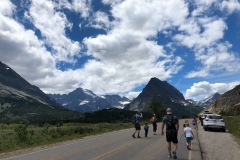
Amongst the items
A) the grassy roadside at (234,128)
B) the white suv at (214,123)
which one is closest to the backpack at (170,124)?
the grassy roadside at (234,128)

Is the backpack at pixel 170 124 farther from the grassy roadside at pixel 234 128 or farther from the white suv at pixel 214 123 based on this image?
the white suv at pixel 214 123

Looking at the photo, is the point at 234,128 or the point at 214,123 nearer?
the point at 214,123

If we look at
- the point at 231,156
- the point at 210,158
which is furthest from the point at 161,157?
the point at 231,156

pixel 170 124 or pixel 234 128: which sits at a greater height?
pixel 234 128

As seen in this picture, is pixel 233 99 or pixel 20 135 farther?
pixel 233 99

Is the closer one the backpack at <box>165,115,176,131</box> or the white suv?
the backpack at <box>165,115,176,131</box>

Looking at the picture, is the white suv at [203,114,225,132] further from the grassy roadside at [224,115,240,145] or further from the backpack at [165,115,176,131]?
the backpack at [165,115,176,131]

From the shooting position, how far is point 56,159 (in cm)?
1443

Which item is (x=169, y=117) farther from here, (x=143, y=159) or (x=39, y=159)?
(x=39, y=159)

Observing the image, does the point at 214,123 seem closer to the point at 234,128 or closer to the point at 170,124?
the point at 234,128

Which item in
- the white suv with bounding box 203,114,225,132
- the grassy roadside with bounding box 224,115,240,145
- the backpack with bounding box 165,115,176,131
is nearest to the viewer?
the backpack with bounding box 165,115,176,131

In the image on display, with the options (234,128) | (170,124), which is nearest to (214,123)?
(234,128)

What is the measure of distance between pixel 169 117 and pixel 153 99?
98351mm

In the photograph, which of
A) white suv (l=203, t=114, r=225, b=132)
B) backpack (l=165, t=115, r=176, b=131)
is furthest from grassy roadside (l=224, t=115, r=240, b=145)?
backpack (l=165, t=115, r=176, b=131)
